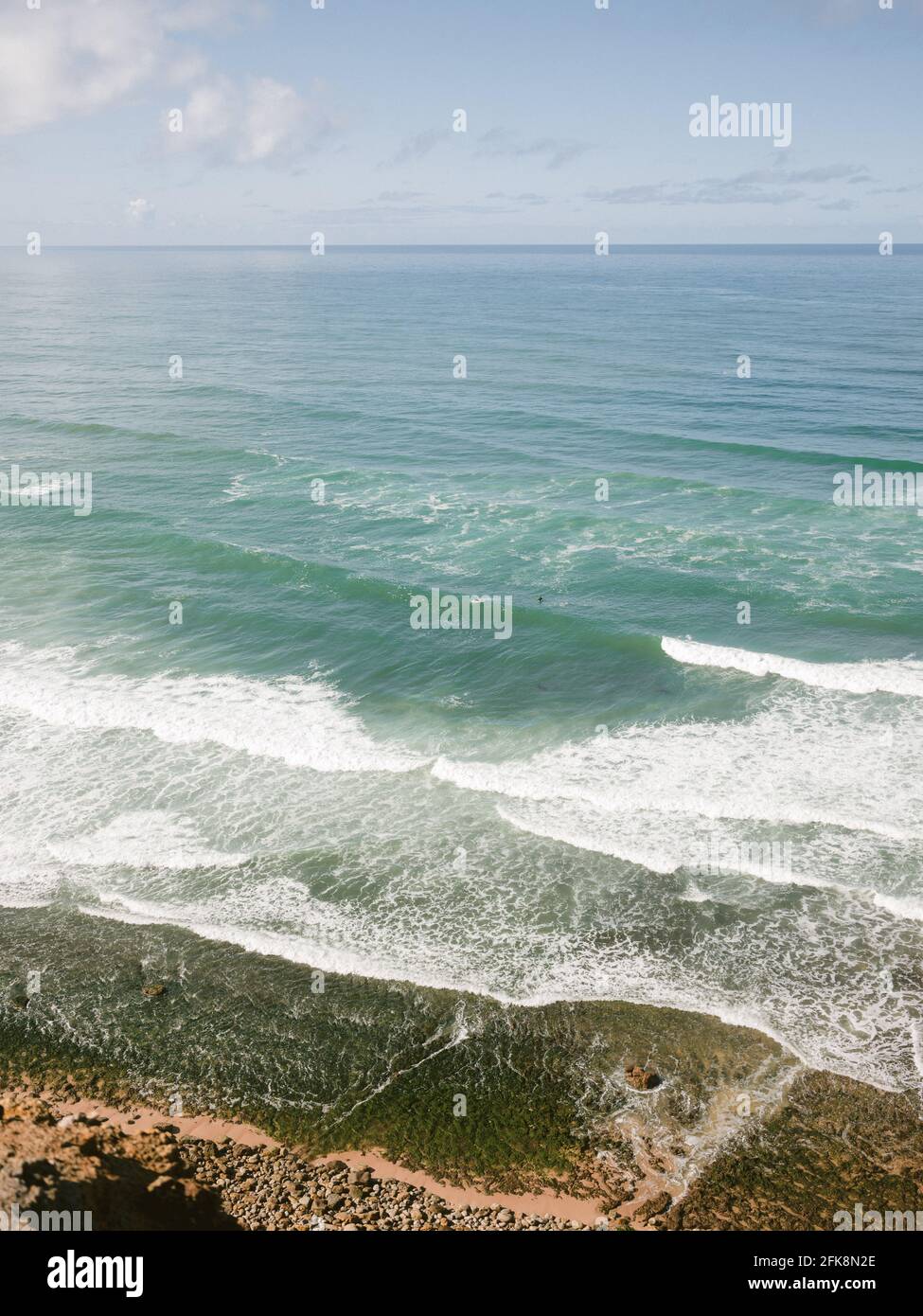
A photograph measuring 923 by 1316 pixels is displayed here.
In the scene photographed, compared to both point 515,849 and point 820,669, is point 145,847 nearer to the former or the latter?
point 515,849

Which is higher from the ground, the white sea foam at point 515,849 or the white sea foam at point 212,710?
the white sea foam at point 212,710

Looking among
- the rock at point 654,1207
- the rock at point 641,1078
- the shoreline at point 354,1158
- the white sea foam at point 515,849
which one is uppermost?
the white sea foam at point 515,849

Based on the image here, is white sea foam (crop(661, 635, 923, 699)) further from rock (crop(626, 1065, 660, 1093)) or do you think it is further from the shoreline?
the shoreline

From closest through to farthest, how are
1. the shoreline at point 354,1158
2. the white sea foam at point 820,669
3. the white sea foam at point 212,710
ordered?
the shoreline at point 354,1158
the white sea foam at point 212,710
the white sea foam at point 820,669

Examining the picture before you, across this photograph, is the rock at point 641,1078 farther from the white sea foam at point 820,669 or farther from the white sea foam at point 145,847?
the white sea foam at point 820,669

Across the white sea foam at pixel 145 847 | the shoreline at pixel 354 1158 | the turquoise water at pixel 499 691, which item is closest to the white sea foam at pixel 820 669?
the turquoise water at pixel 499 691

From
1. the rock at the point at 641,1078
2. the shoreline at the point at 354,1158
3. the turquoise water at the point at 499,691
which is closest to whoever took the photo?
the shoreline at the point at 354,1158

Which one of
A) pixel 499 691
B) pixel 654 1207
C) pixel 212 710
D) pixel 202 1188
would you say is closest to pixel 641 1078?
pixel 654 1207

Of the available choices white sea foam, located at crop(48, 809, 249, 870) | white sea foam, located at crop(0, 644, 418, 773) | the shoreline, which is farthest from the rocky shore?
white sea foam, located at crop(0, 644, 418, 773)
